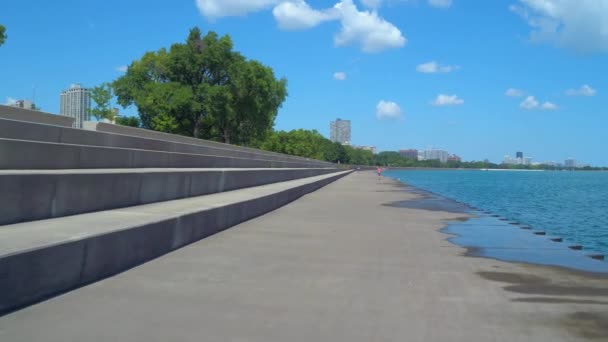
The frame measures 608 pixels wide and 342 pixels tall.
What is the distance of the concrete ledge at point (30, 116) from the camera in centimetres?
1058

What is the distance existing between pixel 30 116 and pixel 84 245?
692 cm

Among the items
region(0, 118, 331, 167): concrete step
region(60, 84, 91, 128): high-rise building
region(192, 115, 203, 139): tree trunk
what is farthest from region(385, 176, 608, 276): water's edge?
region(60, 84, 91, 128): high-rise building

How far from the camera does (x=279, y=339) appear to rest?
4762mm

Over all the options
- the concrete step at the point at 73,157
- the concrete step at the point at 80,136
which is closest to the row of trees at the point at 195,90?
the concrete step at the point at 80,136

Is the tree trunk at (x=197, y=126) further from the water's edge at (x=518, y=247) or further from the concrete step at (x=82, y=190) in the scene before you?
the water's edge at (x=518, y=247)

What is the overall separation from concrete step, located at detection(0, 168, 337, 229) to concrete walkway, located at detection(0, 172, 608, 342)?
149cm

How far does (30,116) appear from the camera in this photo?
11602 millimetres

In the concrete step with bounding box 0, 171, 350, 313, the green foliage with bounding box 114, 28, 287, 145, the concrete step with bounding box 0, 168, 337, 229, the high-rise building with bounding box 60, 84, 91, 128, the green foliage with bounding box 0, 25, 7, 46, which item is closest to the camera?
the concrete step with bounding box 0, 171, 350, 313

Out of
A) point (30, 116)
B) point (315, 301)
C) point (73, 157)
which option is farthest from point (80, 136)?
point (315, 301)

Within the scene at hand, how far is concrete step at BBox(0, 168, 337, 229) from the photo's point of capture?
22.0 feet

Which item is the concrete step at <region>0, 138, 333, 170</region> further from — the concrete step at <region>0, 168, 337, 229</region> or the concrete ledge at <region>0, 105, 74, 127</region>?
the concrete ledge at <region>0, 105, 74, 127</region>

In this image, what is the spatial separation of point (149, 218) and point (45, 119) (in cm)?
549

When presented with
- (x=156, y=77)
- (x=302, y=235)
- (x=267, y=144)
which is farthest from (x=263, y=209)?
(x=267, y=144)

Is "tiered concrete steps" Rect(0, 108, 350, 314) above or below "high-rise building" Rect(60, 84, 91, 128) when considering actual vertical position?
below
